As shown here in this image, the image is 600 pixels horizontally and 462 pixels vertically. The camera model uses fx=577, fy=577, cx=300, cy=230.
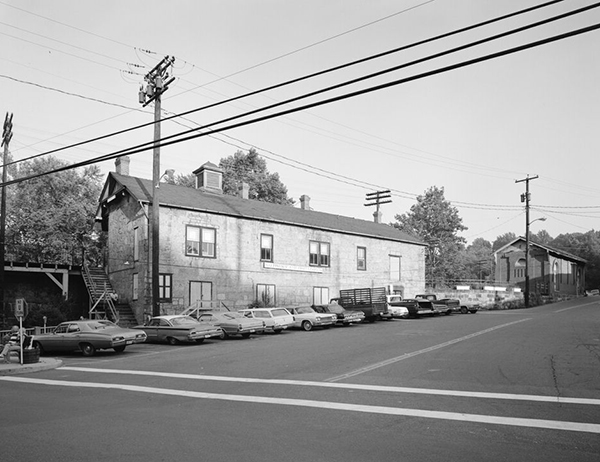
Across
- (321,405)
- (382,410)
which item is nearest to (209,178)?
(321,405)

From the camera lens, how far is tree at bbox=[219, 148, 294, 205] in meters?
60.8

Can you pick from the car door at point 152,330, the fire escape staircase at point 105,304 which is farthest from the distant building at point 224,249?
the car door at point 152,330

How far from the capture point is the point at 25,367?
1705cm

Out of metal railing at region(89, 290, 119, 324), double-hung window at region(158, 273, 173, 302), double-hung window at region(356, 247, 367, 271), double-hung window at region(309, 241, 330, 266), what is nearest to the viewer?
double-hung window at region(158, 273, 173, 302)

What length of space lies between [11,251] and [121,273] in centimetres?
1937

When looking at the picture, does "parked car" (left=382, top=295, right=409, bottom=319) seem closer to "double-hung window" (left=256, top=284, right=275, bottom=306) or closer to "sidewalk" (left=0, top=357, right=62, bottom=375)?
"double-hung window" (left=256, top=284, right=275, bottom=306)

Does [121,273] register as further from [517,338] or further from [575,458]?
[575,458]

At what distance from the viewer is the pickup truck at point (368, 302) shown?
32.1m

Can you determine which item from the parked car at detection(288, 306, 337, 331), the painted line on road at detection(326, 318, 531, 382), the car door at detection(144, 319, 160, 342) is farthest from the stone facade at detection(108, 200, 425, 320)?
the painted line on road at detection(326, 318, 531, 382)

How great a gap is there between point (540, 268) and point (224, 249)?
46569mm

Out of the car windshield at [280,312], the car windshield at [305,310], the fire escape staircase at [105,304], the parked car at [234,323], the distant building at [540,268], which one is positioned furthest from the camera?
the distant building at [540,268]

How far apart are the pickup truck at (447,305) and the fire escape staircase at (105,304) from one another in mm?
19080

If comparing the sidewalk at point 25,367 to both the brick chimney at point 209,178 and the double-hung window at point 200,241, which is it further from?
the brick chimney at point 209,178

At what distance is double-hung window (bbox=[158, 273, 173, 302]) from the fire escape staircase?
7.62 feet
